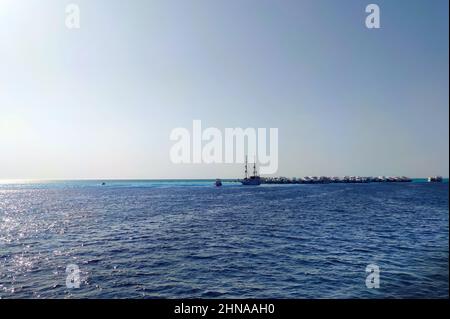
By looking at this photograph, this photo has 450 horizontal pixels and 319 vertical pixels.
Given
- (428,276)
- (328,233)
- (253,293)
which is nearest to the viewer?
(253,293)

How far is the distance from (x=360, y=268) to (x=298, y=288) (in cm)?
634

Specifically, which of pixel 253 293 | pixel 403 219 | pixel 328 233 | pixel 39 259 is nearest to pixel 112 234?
pixel 39 259

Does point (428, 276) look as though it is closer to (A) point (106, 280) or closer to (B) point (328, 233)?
(B) point (328, 233)

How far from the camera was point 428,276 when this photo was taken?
17.4 m

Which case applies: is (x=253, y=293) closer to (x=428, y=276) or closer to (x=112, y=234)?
(x=428, y=276)

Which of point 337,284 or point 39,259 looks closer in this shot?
point 337,284

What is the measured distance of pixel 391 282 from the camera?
54.3 feet

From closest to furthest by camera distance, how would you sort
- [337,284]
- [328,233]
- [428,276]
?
[337,284] < [428,276] < [328,233]

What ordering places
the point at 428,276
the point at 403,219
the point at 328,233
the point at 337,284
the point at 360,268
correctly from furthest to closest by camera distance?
the point at 403,219, the point at 328,233, the point at 360,268, the point at 428,276, the point at 337,284
